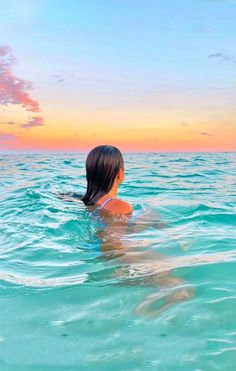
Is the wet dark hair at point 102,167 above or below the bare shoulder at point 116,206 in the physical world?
above

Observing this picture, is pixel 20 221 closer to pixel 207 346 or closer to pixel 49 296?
pixel 49 296

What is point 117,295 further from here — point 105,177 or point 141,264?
point 105,177

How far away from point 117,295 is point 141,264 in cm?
76

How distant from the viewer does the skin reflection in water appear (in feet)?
10.0

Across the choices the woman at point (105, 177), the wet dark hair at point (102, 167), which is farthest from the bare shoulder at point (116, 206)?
the wet dark hair at point (102, 167)

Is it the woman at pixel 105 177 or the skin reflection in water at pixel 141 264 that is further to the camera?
the woman at pixel 105 177

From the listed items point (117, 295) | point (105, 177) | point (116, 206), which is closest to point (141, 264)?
point (117, 295)

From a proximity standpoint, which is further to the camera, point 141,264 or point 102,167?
point 102,167

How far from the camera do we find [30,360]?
2.36m

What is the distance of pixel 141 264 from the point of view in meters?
3.91

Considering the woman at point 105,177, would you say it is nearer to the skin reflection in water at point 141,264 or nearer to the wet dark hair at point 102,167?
the wet dark hair at point 102,167

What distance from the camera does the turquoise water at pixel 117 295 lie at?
238cm

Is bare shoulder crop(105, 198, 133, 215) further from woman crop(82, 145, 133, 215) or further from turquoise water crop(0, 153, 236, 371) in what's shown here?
turquoise water crop(0, 153, 236, 371)

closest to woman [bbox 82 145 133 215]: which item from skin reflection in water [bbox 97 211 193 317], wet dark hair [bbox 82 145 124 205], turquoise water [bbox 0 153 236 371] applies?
wet dark hair [bbox 82 145 124 205]
